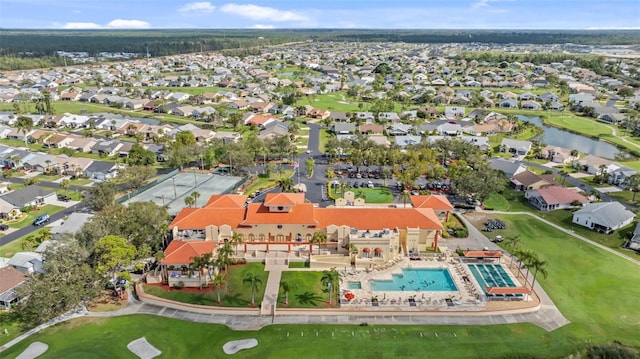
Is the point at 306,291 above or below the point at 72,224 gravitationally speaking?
below

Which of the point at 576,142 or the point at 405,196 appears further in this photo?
the point at 576,142

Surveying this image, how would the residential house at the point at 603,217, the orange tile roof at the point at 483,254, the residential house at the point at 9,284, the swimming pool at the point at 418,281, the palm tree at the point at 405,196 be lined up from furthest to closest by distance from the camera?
the palm tree at the point at 405,196
the residential house at the point at 603,217
the orange tile roof at the point at 483,254
the swimming pool at the point at 418,281
the residential house at the point at 9,284

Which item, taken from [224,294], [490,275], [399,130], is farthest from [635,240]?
[399,130]

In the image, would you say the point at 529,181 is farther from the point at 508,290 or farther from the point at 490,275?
the point at 508,290

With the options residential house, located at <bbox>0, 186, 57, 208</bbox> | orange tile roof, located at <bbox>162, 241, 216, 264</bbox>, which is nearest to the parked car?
residential house, located at <bbox>0, 186, 57, 208</bbox>

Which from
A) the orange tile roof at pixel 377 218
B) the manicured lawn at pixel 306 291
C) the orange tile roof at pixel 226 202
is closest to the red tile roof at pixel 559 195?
the orange tile roof at pixel 377 218

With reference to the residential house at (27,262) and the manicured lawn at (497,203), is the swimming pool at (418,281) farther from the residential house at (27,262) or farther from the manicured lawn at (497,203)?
the residential house at (27,262)
